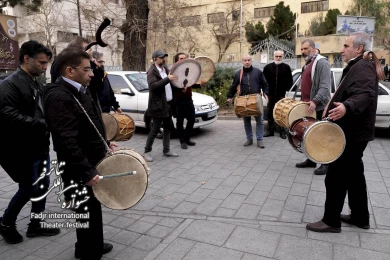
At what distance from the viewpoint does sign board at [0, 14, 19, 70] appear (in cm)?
1398

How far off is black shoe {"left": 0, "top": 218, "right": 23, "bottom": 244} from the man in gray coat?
413 centimetres

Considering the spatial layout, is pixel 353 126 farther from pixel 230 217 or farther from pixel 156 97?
pixel 156 97

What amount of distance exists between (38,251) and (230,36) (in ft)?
127

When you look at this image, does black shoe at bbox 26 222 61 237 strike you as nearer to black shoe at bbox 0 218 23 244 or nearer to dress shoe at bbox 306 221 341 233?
black shoe at bbox 0 218 23 244

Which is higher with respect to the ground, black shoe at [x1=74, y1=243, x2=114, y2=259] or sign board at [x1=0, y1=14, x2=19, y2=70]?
sign board at [x1=0, y1=14, x2=19, y2=70]

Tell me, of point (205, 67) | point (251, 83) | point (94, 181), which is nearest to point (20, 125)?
point (94, 181)

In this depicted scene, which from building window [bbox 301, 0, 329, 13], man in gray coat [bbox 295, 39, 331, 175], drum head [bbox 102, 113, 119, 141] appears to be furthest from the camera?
building window [bbox 301, 0, 329, 13]

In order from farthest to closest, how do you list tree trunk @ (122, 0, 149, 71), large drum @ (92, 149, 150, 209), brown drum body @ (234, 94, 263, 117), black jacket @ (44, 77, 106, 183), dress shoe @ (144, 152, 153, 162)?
1. tree trunk @ (122, 0, 149, 71)
2. brown drum body @ (234, 94, 263, 117)
3. dress shoe @ (144, 152, 153, 162)
4. large drum @ (92, 149, 150, 209)
5. black jacket @ (44, 77, 106, 183)

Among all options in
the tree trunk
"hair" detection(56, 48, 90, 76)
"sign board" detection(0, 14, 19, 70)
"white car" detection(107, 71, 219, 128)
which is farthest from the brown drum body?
"sign board" detection(0, 14, 19, 70)

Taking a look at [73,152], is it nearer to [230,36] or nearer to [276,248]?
[276,248]

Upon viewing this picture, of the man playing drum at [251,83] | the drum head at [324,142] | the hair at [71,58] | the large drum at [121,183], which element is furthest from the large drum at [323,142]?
the man playing drum at [251,83]

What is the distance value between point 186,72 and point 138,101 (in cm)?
274

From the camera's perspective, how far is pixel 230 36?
129 feet

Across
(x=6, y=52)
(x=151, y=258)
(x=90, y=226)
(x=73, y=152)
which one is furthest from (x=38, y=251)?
(x=6, y=52)
